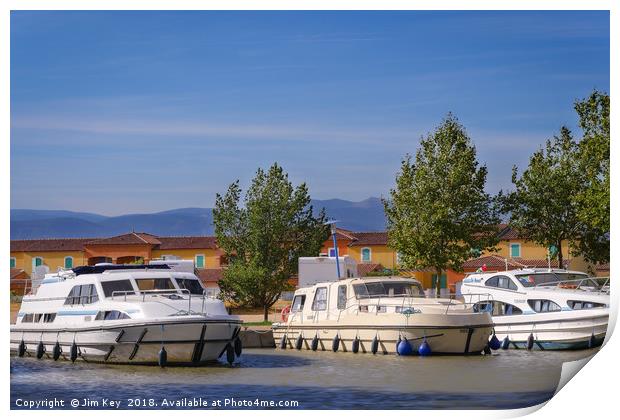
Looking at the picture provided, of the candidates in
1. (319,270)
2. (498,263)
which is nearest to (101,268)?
(319,270)

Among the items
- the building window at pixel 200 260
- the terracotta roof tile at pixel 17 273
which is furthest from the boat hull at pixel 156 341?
the building window at pixel 200 260

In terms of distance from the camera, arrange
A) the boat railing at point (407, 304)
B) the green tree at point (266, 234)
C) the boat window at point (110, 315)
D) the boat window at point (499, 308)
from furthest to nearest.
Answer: the green tree at point (266, 234) < the boat window at point (499, 308) < the boat railing at point (407, 304) < the boat window at point (110, 315)

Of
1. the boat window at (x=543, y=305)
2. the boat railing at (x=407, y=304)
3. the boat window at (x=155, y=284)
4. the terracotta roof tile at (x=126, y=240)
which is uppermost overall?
the terracotta roof tile at (x=126, y=240)

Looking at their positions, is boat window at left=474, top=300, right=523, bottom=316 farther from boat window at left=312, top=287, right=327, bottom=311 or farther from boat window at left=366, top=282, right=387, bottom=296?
boat window at left=312, top=287, right=327, bottom=311

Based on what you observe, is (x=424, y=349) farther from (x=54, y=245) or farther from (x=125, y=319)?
(x=54, y=245)

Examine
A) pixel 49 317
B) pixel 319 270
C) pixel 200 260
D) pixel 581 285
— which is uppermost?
pixel 200 260

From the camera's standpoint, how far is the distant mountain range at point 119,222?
20.1 m

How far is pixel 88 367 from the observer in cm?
2359

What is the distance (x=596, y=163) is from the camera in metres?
30.0

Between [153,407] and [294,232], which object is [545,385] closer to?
[153,407]

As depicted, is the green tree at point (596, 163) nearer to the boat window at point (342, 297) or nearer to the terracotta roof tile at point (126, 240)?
the boat window at point (342, 297)

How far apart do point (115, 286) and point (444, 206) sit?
1463 cm

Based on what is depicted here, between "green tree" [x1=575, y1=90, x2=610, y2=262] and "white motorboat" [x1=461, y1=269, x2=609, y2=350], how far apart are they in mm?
1436
